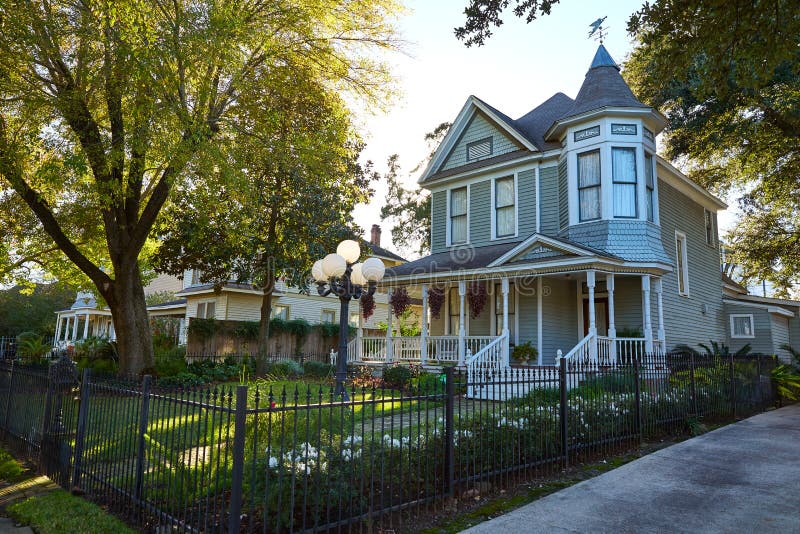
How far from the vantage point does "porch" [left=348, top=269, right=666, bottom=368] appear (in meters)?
13.6

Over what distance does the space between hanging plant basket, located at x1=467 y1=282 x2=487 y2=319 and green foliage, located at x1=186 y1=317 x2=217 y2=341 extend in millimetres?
12269

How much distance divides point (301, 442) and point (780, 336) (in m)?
20.3

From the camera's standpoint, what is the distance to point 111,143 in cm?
1269

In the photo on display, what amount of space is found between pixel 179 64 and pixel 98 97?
3.16 m

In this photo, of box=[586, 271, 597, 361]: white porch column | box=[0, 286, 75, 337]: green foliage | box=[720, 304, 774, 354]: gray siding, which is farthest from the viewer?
box=[0, 286, 75, 337]: green foliage

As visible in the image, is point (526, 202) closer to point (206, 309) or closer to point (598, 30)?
point (598, 30)

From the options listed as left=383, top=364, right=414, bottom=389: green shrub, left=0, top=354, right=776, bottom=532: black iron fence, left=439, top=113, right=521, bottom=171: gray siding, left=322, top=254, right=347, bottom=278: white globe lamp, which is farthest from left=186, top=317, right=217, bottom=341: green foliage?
left=322, top=254, right=347, bottom=278: white globe lamp

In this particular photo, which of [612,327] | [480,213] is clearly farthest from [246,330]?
[612,327]

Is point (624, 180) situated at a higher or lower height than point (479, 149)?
lower

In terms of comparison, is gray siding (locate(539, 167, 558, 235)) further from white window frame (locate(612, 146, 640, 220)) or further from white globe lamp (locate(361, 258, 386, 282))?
white globe lamp (locate(361, 258, 386, 282))

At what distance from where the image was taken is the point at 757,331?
1864cm

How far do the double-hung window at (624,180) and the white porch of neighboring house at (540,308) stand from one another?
192 cm

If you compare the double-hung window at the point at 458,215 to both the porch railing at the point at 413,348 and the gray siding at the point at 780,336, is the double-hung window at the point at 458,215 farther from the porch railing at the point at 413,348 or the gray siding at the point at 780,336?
the gray siding at the point at 780,336

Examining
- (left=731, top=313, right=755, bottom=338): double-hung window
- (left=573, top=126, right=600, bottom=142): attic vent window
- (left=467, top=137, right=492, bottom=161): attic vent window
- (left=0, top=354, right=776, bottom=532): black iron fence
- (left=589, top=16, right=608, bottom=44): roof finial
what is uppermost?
(left=589, top=16, right=608, bottom=44): roof finial
